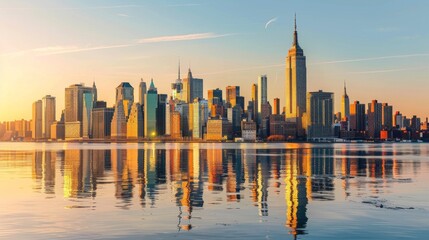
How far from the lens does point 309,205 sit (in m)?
47.9

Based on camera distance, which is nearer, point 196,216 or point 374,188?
point 196,216

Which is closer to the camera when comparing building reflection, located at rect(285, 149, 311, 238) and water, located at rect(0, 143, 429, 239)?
water, located at rect(0, 143, 429, 239)

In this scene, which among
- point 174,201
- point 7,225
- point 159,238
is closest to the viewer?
point 159,238

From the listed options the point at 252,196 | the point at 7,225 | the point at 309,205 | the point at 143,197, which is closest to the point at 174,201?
the point at 143,197

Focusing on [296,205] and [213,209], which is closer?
[213,209]

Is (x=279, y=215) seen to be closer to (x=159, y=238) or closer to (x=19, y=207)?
(x=159, y=238)

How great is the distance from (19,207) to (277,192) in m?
Answer: 25.3

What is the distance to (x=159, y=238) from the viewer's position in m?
33.5

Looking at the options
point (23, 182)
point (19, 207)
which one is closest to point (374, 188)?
point (19, 207)

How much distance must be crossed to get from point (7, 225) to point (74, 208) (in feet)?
27.2

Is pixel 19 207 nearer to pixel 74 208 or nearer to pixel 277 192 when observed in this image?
pixel 74 208

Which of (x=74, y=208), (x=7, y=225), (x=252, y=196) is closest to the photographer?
(x=7, y=225)

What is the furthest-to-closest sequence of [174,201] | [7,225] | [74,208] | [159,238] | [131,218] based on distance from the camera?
[174,201], [74,208], [131,218], [7,225], [159,238]

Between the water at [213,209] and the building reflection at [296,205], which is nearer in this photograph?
the water at [213,209]
